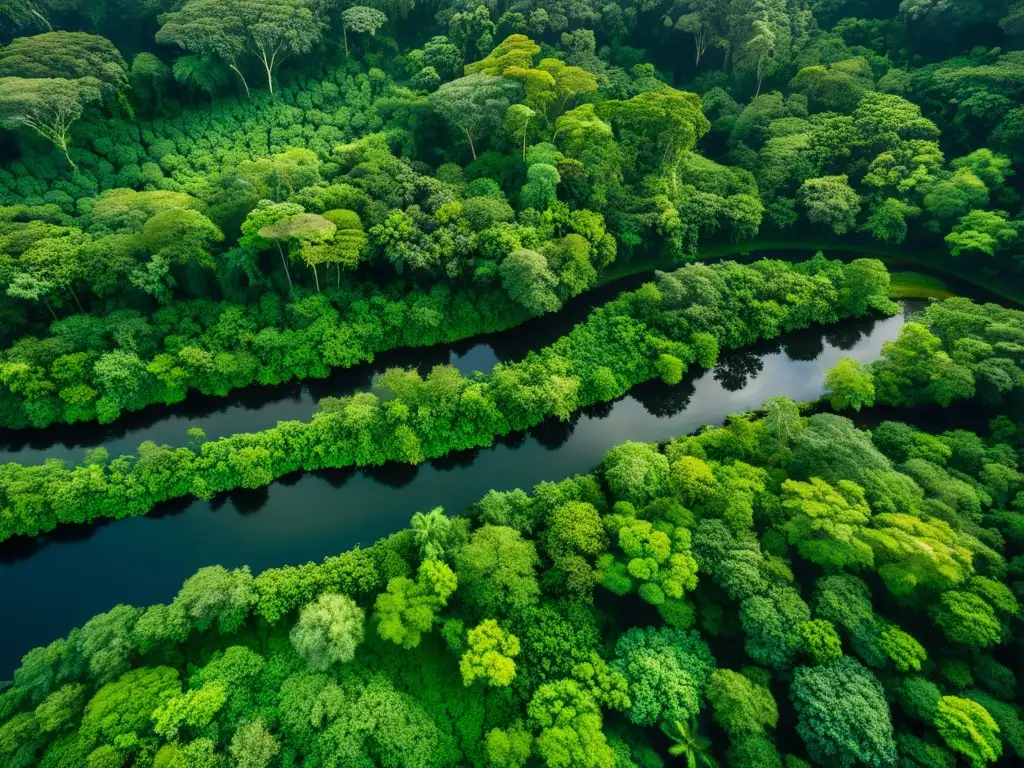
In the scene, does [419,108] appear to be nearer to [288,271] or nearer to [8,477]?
[288,271]

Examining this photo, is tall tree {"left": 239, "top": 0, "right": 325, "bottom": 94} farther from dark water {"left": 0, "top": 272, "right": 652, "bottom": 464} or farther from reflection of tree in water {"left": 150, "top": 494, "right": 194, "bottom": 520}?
reflection of tree in water {"left": 150, "top": 494, "right": 194, "bottom": 520}

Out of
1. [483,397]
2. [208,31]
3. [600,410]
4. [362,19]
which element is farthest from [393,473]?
[362,19]

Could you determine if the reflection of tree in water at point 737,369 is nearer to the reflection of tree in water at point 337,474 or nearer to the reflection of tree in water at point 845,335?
the reflection of tree in water at point 845,335

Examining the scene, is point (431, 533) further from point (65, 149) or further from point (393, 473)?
point (65, 149)

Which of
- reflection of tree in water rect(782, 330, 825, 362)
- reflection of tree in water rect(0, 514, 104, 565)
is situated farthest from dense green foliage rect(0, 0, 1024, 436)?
reflection of tree in water rect(782, 330, 825, 362)

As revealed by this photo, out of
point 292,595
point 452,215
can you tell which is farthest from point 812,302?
point 292,595

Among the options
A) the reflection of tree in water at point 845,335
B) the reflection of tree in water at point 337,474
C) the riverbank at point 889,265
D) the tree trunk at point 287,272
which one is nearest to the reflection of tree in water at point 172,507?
the reflection of tree in water at point 337,474

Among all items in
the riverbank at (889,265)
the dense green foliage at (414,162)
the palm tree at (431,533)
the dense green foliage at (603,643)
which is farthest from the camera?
the riverbank at (889,265)
